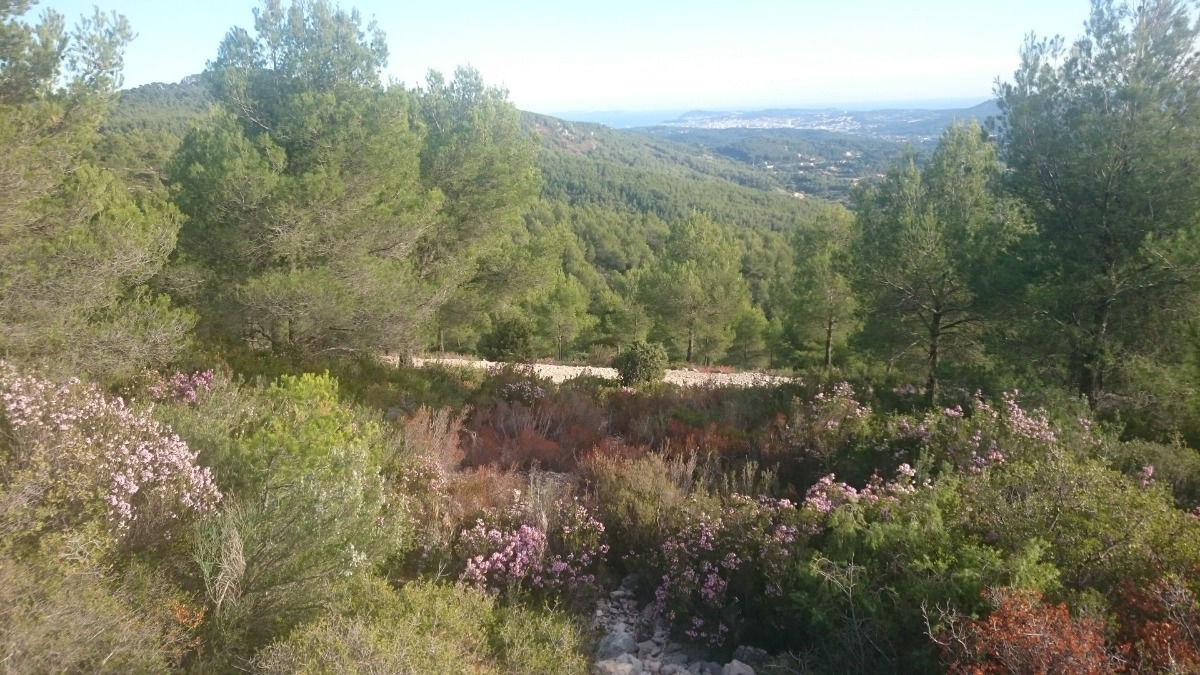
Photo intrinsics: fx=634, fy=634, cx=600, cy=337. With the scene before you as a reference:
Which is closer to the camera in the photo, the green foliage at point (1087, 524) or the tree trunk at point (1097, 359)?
the green foliage at point (1087, 524)

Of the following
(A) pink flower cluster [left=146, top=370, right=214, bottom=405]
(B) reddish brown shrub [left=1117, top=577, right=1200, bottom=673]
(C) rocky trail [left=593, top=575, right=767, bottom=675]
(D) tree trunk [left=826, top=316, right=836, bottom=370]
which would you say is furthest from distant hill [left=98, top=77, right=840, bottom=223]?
(B) reddish brown shrub [left=1117, top=577, right=1200, bottom=673]

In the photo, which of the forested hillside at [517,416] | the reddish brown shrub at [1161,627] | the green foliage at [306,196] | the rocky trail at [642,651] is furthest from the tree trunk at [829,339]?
the reddish brown shrub at [1161,627]

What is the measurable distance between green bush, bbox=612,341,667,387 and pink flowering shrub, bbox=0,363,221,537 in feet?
29.5

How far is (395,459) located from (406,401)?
321cm

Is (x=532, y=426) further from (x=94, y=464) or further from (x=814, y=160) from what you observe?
(x=814, y=160)

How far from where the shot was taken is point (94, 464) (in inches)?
178

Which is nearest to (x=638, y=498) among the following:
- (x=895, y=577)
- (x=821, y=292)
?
(x=895, y=577)

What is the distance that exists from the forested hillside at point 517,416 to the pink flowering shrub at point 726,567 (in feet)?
0.11

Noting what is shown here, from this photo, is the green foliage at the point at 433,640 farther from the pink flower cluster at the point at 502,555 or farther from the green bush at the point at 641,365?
the green bush at the point at 641,365

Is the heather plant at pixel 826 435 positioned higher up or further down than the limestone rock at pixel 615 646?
higher up

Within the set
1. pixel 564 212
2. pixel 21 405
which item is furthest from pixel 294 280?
pixel 564 212

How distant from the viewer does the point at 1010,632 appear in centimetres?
334

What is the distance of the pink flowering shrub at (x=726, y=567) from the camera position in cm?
463

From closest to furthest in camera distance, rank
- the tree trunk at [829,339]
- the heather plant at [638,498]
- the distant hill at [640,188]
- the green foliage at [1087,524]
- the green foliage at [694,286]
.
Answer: the green foliage at [1087,524]
the heather plant at [638,498]
the tree trunk at [829,339]
the green foliage at [694,286]
the distant hill at [640,188]
